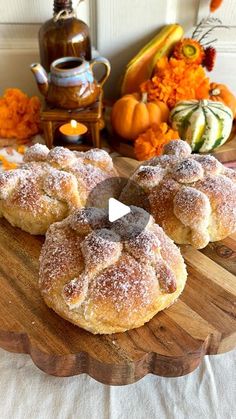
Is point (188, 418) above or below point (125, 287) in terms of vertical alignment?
below

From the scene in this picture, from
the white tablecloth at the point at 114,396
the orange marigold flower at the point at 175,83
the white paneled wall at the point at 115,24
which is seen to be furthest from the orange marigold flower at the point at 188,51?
the white tablecloth at the point at 114,396

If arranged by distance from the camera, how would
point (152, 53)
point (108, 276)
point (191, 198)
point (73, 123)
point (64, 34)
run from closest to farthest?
point (108, 276), point (191, 198), point (73, 123), point (64, 34), point (152, 53)

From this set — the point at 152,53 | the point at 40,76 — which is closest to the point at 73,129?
the point at 40,76

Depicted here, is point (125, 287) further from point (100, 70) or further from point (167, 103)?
point (100, 70)

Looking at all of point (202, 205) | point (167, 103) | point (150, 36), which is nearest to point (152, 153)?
point (167, 103)

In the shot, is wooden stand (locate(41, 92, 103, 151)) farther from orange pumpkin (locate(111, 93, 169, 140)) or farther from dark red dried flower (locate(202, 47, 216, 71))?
dark red dried flower (locate(202, 47, 216, 71))

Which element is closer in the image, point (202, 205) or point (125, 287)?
point (125, 287)

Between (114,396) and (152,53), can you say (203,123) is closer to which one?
(152,53)
